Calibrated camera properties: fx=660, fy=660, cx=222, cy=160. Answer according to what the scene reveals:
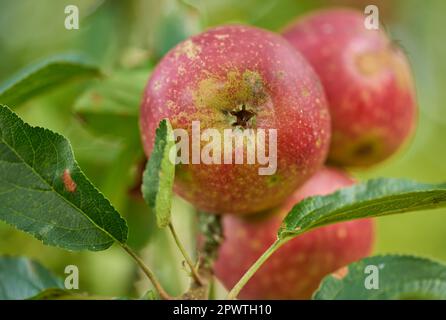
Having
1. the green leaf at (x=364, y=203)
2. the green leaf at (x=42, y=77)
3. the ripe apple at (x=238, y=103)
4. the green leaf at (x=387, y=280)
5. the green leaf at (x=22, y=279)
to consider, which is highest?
the green leaf at (x=42, y=77)

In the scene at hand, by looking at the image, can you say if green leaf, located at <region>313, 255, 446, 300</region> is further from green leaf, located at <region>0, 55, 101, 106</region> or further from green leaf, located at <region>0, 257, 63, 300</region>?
green leaf, located at <region>0, 55, 101, 106</region>

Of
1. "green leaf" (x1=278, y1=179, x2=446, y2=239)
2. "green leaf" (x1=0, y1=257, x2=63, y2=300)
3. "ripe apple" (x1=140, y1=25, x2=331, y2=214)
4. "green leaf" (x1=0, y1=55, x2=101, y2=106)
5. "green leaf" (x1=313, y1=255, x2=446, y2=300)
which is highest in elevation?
"green leaf" (x1=0, y1=55, x2=101, y2=106)

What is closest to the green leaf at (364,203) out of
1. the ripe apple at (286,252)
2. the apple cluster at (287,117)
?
the apple cluster at (287,117)

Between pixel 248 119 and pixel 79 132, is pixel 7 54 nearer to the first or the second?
pixel 79 132

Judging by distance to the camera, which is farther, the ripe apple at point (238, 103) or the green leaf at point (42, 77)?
the green leaf at point (42, 77)

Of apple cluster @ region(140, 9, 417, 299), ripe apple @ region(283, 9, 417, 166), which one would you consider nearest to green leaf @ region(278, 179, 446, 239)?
apple cluster @ region(140, 9, 417, 299)

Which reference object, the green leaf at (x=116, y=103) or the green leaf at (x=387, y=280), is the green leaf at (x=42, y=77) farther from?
the green leaf at (x=387, y=280)

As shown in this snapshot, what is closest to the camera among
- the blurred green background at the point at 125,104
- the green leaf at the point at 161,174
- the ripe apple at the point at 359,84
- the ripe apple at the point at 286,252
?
A: the green leaf at the point at 161,174
